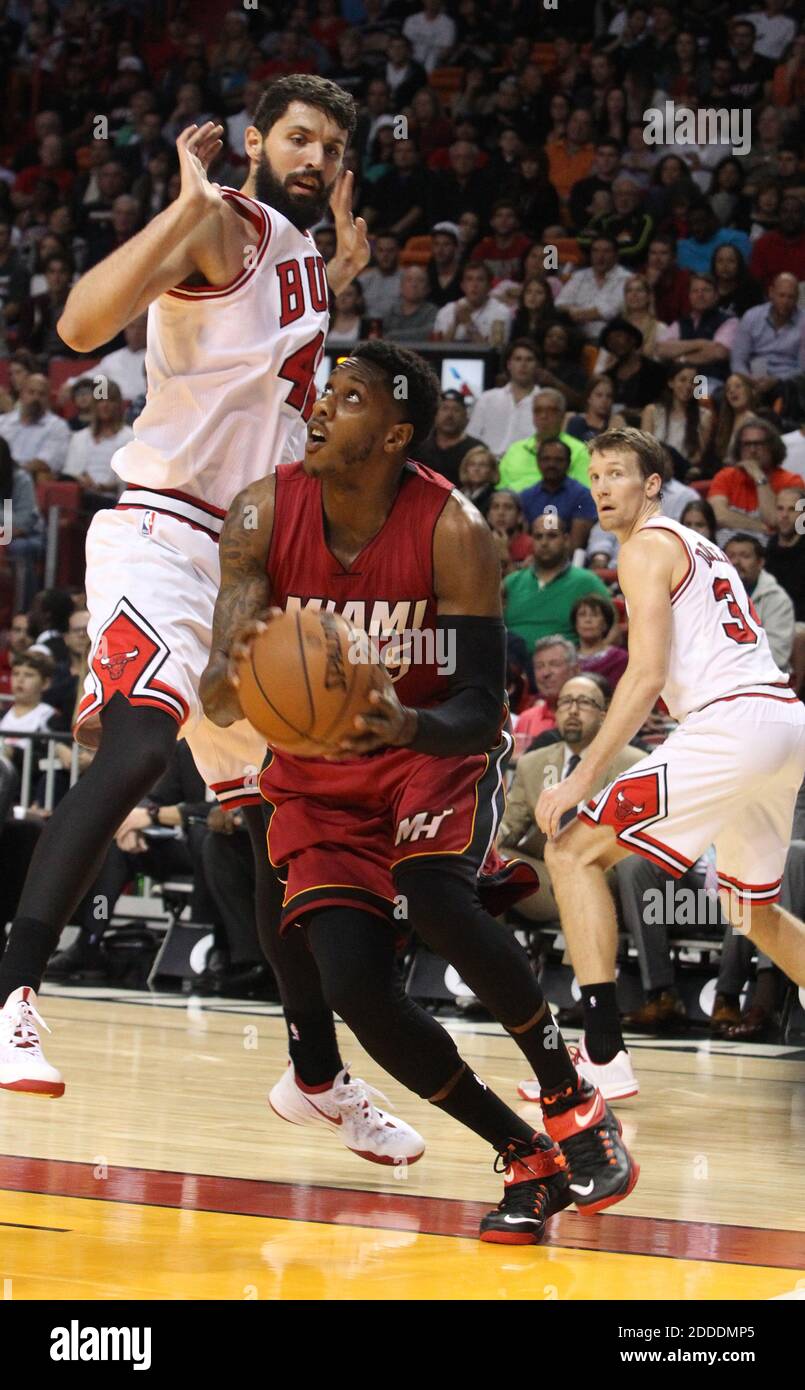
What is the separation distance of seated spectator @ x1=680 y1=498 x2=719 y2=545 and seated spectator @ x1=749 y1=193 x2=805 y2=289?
342 centimetres

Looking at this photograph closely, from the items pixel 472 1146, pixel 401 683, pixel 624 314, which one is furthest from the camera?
pixel 624 314

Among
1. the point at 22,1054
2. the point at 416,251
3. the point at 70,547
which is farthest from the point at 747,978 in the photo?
the point at 416,251

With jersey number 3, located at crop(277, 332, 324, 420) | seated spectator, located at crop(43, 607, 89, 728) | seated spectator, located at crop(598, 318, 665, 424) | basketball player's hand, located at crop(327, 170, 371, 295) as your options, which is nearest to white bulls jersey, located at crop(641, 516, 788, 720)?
basketball player's hand, located at crop(327, 170, 371, 295)

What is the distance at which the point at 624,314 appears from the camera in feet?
39.0

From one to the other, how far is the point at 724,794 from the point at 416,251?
29.9 feet

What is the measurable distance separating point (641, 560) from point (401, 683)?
1.99 m

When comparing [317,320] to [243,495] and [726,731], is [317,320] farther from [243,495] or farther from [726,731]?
[726,731]

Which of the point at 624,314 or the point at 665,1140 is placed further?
the point at 624,314

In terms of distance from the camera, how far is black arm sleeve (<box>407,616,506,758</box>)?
3416 millimetres

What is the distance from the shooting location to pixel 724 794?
5363 mm

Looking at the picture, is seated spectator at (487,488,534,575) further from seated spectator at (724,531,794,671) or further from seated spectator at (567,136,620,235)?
seated spectator at (567,136,620,235)

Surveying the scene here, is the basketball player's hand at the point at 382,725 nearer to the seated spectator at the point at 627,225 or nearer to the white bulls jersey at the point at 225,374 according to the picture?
the white bulls jersey at the point at 225,374

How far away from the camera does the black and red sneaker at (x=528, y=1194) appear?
134 inches
